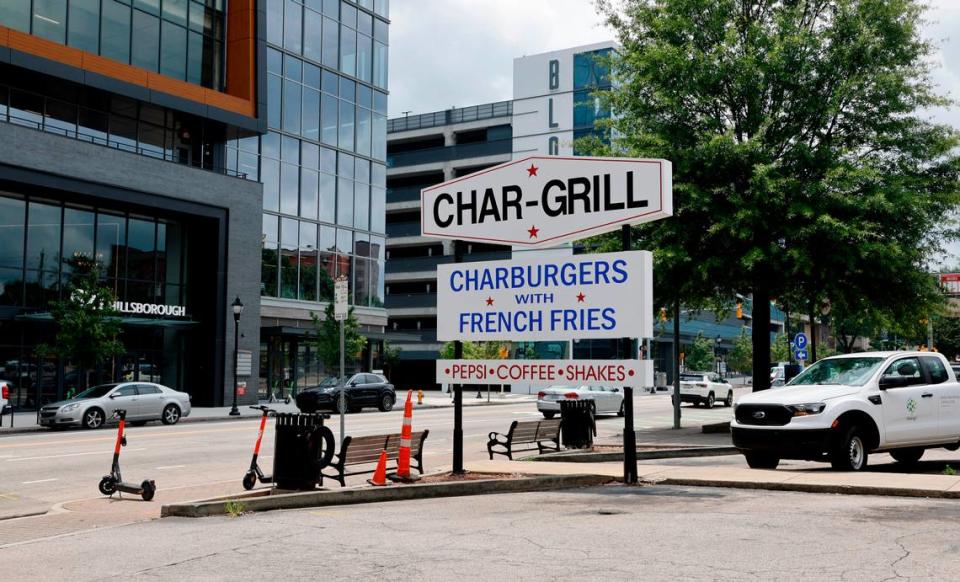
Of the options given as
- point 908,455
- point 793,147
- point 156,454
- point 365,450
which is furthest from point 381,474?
point 793,147

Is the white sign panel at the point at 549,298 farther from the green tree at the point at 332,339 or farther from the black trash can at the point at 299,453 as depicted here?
the green tree at the point at 332,339

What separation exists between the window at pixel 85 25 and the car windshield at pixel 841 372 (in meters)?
30.4

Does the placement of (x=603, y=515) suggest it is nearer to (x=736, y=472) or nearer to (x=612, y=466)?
(x=736, y=472)

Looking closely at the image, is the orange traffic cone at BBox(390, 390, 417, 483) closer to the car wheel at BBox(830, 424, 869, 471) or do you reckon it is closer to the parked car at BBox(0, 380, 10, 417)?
the car wheel at BBox(830, 424, 869, 471)

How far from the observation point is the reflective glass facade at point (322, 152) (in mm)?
45312

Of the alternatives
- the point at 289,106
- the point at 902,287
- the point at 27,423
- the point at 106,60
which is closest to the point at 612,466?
the point at 902,287

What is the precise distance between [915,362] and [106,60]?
30.4 m

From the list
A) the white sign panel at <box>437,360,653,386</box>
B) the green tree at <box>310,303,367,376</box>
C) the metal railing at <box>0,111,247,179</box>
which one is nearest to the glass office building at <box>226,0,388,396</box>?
the green tree at <box>310,303,367,376</box>

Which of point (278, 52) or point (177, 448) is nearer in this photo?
point (177, 448)

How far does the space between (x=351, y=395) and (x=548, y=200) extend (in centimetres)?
2550

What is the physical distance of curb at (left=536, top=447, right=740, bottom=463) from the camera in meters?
16.9

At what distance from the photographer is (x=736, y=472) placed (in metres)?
13.6

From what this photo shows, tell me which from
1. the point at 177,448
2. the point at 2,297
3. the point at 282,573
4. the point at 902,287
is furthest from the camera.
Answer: the point at 2,297

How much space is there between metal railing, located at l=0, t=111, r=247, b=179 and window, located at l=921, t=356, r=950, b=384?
29085 millimetres
